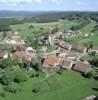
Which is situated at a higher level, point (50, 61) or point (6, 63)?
point (6, 63)

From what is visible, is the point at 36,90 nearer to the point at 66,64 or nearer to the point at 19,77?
the point at 19,77

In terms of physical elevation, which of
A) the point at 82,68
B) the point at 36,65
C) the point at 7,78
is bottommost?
the point at 82,68

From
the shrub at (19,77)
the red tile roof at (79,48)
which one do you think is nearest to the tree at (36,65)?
the shrub at (19,77)

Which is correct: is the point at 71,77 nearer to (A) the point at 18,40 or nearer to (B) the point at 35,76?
(B) the point at 35,76

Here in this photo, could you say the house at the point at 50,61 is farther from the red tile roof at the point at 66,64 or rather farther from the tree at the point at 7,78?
the tree at the point at 7,78

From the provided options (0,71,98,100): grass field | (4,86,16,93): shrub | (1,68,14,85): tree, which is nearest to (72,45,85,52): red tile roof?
(0,71,98,100): grass field

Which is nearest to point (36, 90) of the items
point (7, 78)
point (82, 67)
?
point (7, 78)

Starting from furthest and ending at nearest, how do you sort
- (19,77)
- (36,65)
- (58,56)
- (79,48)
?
1. (79,48)
2. (58,56)
3. (36,65)
4. (19,77)

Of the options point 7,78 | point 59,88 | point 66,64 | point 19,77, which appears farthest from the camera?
point 66,64
